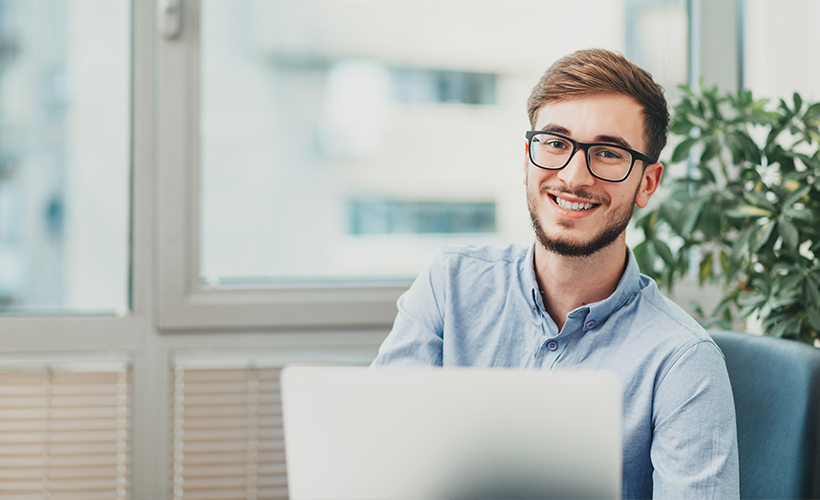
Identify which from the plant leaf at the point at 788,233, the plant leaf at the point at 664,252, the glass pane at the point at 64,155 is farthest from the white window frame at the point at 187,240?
the plant leaf at the point at 788,233

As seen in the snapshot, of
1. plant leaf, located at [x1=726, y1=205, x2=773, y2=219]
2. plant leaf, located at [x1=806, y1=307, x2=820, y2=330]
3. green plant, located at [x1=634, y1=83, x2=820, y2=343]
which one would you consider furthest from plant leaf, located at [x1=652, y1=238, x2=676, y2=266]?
plant leaf, located at [x1=806, y1=307, x2=820, y2=330]

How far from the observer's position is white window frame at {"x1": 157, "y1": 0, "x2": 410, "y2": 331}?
5.83 feet

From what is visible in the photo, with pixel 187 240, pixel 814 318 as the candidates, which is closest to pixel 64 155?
pixel 187 240

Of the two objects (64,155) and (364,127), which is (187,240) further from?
(364,127)

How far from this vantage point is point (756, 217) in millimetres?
1487

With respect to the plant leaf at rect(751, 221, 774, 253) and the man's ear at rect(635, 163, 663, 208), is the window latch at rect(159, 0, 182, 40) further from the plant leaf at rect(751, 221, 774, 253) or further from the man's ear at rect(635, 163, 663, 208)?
the plant leaf at rect(751, 221, 774, 253)

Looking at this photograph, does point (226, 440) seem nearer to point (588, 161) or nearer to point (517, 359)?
point (517, 359)

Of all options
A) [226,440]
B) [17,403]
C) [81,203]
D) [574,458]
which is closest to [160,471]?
[226,440]

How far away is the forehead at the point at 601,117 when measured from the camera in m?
1.07

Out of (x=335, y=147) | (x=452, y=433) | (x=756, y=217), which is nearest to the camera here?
(x=452, y=433)

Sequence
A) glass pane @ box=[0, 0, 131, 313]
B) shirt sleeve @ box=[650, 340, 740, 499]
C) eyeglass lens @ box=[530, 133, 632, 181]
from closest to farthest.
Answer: shirt sleeve @ box=[650, 340, 740, 499] → eyeglass lens @ box=[530, 133, 632, 181] → glass pane @ box=[0, 0, 131, 313]

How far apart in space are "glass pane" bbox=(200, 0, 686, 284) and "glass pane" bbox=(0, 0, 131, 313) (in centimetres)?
26

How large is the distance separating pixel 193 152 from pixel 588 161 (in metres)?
1.24

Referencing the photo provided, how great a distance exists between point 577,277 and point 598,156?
0.24m
